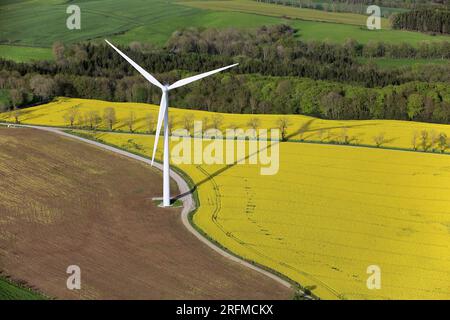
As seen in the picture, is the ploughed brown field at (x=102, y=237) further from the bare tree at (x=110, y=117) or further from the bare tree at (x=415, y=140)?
the bare tree at (x=415, y=140)

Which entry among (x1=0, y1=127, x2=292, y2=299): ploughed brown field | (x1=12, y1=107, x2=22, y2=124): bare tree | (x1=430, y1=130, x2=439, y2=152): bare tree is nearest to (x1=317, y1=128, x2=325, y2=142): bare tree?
(x1=430, y1=130, x2=439, y2=152): bare tree

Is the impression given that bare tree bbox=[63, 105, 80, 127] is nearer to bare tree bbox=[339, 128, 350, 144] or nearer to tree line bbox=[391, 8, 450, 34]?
bare tree bbox=[339, 128, 350, 144]

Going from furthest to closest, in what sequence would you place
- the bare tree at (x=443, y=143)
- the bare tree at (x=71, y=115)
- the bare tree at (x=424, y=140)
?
the bare tree at (x=71, y=115) → the bare tree at (x=424, y=140) → the bare tree at (x=443, y=143)

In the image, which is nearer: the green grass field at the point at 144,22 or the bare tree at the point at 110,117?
the bare tree at the point at 110,117

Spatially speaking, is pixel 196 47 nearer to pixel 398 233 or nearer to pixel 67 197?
pixel 67 197

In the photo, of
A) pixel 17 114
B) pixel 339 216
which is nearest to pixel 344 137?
pixel 339 216

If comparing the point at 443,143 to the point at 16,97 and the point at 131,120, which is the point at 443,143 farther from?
the point at 16,97

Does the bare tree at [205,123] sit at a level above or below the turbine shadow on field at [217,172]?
above

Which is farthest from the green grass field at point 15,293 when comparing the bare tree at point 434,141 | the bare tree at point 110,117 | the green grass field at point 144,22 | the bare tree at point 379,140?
the green grass field at point 144,22

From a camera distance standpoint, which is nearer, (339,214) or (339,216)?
(339,216)
